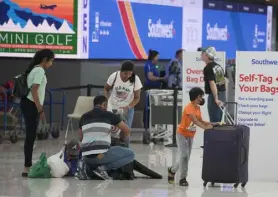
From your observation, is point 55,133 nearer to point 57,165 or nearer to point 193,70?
point 193,70

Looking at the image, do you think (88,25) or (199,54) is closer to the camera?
(199,54)

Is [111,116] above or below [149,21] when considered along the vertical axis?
below

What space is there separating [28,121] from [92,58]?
852cm

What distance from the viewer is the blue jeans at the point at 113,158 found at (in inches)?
393

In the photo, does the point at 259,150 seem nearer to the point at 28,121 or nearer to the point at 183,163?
the point at 183,163

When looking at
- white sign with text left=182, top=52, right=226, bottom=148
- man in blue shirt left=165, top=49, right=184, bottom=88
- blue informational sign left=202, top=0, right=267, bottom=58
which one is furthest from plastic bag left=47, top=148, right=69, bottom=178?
blue informational sign left=202, top=0, right=267, bottom=58

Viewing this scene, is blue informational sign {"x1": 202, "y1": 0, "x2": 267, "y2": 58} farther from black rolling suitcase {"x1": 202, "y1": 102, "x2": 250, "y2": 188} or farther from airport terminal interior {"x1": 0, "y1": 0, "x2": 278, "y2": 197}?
black rolling suitcase {"x1": 202, "y1": 102, "x2": 250, "y2": 188}

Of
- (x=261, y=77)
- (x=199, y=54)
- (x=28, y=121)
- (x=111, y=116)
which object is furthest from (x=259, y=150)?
(x=199, y=54)

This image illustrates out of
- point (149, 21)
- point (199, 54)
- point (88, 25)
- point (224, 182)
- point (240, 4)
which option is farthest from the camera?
point (240, 4)

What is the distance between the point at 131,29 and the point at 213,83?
20.2 feet

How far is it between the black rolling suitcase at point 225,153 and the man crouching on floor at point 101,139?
3.46 feet

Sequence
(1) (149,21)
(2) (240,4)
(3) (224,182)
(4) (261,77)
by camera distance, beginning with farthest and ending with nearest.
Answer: (2) (240,4)
(1) (149,21)
(4) (261,77)
(3) (224,182)

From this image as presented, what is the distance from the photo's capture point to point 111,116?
9.86 m

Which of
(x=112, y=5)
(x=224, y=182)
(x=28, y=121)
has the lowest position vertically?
(x=224, y=182)
